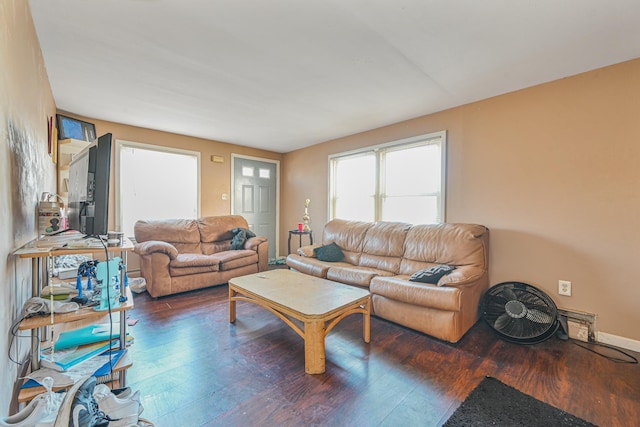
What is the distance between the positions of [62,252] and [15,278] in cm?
29

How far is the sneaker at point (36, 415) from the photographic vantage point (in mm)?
902

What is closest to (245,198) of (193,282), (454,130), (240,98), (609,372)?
(193,282)

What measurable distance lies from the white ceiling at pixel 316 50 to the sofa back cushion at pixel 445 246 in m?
1.41

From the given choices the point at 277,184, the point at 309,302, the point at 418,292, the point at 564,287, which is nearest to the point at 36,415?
the point at 309,302

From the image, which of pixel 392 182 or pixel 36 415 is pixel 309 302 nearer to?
Answer: pixel 36 415

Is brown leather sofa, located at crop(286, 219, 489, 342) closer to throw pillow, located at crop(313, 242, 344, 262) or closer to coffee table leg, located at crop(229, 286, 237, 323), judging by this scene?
throw pillow, located at crop(313, 242, 344, 262)

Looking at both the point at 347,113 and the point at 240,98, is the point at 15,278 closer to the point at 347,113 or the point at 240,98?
the point at 240,98

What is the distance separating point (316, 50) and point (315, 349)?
214cm

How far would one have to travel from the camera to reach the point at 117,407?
3.64ft

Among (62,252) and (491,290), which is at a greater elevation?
(62,252)

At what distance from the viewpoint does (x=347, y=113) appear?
3.35m

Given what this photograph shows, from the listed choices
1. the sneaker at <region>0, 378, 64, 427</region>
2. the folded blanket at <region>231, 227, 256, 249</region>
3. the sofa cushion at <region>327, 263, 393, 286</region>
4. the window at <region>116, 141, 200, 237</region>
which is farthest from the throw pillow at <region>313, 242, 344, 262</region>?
the sneaker at <region>0, 378, 64, 427</region>

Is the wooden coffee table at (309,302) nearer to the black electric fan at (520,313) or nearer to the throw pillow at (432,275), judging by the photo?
the throw pillow at (432,275)

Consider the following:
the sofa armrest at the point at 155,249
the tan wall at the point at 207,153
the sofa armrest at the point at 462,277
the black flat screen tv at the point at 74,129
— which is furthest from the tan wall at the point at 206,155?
the sofa armrest at the point at 462,277
